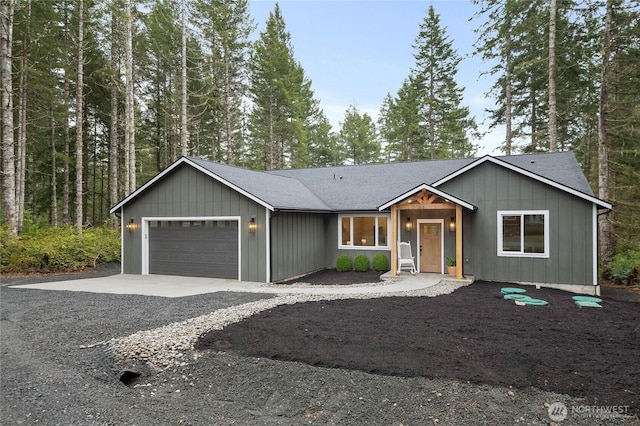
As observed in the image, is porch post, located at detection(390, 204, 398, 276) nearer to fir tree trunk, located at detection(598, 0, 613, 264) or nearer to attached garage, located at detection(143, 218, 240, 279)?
attached garage, located at detection(143, 218, 240, 279)

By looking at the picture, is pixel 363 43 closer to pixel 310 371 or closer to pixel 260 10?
pixel 260 10

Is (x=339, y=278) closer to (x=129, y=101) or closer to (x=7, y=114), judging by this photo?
(x=129, y=101)

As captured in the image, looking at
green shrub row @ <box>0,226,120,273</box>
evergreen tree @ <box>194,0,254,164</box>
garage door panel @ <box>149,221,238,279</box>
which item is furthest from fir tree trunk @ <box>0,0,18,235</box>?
evergreen tree @ <box>194,0,254,164</box>

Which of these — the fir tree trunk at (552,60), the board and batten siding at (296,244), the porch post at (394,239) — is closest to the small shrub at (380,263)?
the porch post at (394,239)

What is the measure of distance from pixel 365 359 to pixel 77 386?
3055 millimetres

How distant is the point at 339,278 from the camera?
36.2 feet

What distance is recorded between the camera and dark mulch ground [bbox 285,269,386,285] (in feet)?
34.1

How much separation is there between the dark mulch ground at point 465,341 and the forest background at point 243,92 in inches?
286

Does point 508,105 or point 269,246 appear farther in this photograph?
point 508,105

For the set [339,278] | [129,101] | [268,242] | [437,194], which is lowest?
[339,278]

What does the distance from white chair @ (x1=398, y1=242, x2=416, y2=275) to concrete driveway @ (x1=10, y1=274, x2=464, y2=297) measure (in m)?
0.48

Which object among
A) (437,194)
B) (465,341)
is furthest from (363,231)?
(465,341)

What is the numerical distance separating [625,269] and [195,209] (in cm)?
1295

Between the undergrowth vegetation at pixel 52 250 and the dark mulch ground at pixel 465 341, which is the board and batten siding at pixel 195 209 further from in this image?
the dark mulch ground at pixel 465 341
